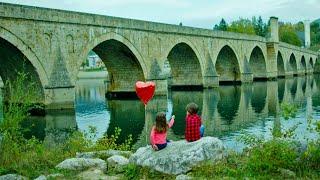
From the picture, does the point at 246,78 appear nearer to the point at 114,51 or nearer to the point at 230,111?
the point at 114,51

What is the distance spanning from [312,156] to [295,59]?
7765cm

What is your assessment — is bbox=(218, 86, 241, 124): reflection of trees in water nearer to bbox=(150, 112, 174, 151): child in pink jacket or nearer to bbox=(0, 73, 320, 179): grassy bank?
bbox=(150, 112, 174, 151): child in pink jacket

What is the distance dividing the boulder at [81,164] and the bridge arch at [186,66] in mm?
35812

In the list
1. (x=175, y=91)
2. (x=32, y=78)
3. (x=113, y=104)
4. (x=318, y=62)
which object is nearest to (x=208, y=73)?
(x=175, y=91)

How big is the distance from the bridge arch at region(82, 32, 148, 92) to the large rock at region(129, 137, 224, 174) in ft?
79.2

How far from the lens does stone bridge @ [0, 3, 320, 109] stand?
83.7 feet

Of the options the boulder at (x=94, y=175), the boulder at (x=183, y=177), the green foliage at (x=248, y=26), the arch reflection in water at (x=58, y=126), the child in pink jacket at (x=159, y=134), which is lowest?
the arch reflection in water at (x=58, y=126)

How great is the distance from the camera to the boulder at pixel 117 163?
8.74 m

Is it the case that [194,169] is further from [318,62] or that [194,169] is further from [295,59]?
[318,62]

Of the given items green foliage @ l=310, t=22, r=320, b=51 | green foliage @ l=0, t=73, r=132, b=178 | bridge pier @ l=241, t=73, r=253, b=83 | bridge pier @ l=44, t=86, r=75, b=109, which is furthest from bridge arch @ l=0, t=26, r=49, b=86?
green foliage @ l=310, t=22, r=320, b=51

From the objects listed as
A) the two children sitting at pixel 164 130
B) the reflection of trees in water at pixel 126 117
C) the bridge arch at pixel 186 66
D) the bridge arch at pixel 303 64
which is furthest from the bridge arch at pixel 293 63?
the two children sitting at pixel 164 130

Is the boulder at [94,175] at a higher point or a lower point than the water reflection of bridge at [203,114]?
higher

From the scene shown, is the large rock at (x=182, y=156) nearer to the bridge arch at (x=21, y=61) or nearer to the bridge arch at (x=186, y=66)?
the bridge arch at (x=21, y=61)

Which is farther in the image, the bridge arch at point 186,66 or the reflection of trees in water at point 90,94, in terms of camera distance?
the bridge arch at point 186,66
